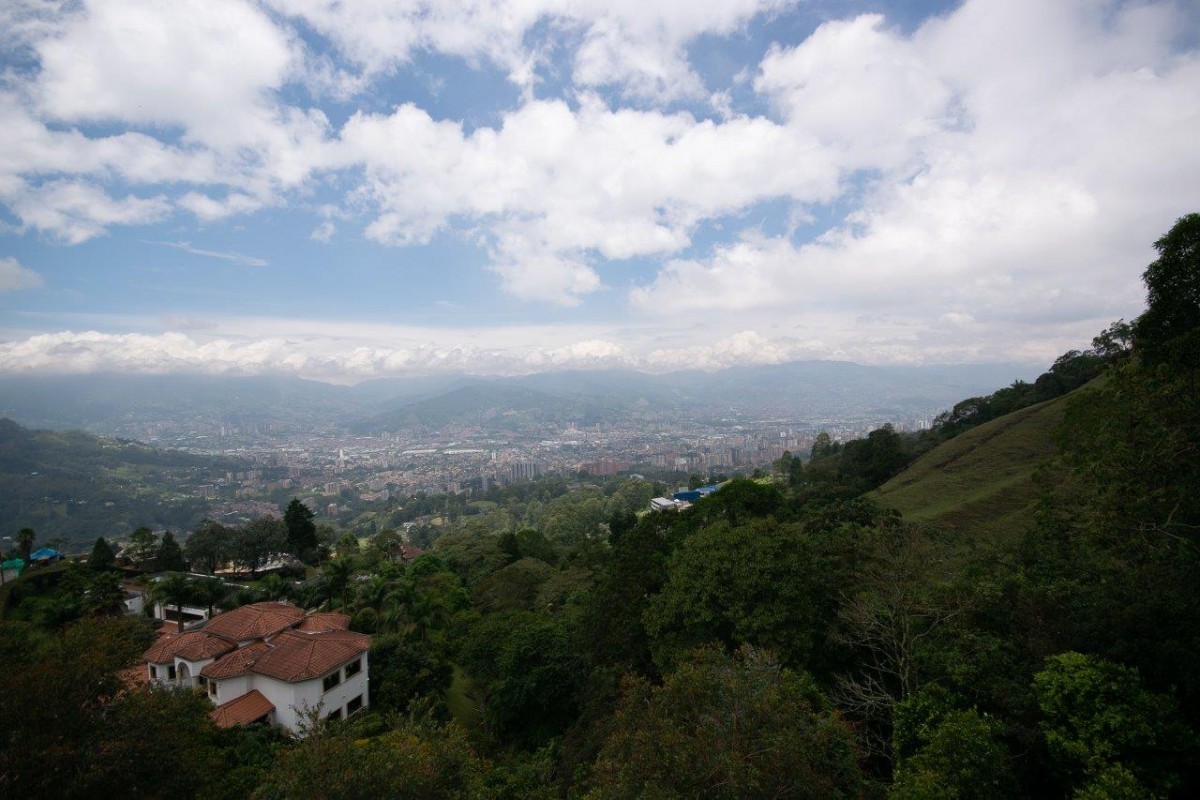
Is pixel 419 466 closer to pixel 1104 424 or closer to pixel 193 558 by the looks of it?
pixel 193 558

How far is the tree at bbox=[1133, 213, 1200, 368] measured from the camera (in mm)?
6898

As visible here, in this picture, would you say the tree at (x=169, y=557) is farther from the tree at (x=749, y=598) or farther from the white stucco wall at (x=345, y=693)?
the tree at (x=749, y=598)

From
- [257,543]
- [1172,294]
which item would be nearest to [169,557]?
[257,543]

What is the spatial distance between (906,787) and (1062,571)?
21.0 feet

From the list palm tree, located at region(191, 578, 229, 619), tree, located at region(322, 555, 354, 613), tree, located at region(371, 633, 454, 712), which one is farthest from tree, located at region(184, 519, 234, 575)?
tree, located at region(371, 633, 454, 712)

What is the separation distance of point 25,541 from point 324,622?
21776 mm

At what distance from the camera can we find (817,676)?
1062 centimetres

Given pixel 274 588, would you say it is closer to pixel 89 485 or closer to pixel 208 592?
pixel 208 592

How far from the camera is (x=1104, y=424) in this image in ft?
23.4

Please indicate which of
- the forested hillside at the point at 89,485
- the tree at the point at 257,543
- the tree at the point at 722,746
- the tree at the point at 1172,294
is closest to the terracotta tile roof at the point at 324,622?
the tree at the point at 722,746

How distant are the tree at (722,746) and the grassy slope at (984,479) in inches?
676

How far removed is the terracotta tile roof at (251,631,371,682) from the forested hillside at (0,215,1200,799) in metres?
1.36

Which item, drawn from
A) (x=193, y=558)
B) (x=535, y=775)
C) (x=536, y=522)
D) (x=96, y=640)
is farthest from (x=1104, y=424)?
(x=536, y=522)

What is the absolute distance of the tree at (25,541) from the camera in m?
25.5
